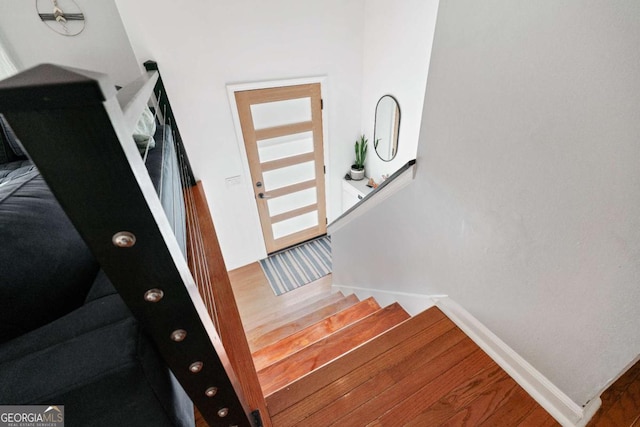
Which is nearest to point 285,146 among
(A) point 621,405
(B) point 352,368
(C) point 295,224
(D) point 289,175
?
(D) point 289,175

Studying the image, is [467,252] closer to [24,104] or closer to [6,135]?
[24,104]

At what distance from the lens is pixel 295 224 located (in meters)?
3.72

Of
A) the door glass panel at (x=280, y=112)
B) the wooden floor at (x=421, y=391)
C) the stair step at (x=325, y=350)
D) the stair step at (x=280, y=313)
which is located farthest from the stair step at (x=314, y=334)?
the door glass panel at (x=280, y=112)

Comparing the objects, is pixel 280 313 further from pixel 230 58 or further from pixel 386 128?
pixel 230 58

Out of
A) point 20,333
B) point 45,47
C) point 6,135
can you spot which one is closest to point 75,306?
point 20,333

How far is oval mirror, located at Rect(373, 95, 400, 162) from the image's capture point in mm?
2820

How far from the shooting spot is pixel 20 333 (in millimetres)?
453

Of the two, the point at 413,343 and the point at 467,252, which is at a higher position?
the point at 467,252

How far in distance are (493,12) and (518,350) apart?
118cm

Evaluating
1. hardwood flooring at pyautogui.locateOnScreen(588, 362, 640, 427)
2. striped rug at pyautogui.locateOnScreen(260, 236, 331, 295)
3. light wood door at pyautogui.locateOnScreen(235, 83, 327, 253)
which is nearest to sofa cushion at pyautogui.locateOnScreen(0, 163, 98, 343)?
hardwood flooring at pyautogui.locateOnScreen(588, 362, 640, 427)

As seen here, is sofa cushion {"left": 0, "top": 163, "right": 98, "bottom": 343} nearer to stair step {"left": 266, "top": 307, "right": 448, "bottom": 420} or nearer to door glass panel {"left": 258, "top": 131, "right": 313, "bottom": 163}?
stair step {"left": 266, "top": 307, "right": 448, "bottom": 420}

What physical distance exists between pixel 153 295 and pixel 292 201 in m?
3.15

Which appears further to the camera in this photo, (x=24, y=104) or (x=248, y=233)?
(x=248, y=233)

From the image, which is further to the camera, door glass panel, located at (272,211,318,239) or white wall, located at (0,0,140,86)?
door glass panel, located at (272,211,318,239)
